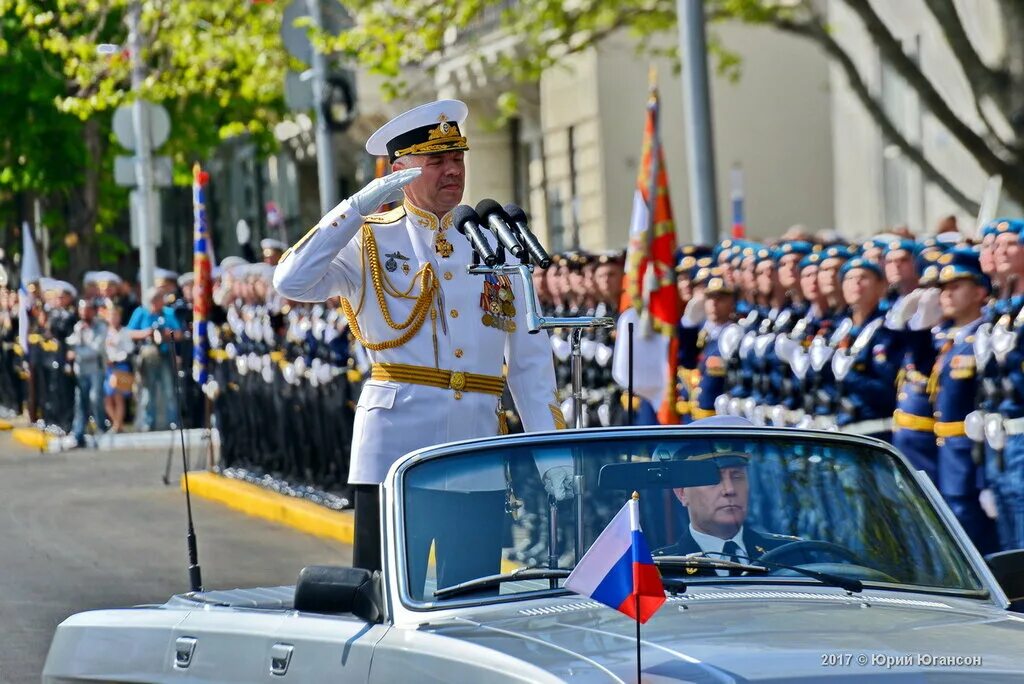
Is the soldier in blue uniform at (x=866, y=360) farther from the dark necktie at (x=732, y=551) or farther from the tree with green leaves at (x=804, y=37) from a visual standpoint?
the dark necktie at (x=732, y=551)

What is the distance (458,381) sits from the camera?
726cm

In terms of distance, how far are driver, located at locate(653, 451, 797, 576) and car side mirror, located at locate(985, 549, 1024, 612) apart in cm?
57

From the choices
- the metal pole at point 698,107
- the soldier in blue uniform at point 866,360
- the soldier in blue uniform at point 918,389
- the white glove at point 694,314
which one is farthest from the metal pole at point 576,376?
the metal pole at point 698,107

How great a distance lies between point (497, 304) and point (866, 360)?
14.0ft

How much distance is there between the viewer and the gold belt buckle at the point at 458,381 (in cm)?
726

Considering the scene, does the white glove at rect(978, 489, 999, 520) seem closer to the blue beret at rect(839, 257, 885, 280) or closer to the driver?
the blue beret at rect(839, 257, 885, 280)

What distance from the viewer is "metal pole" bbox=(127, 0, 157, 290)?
2786cm

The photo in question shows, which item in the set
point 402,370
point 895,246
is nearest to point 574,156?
point 895,246

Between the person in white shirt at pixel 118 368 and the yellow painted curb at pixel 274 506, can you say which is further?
the person in white shirt at pixel 118 368

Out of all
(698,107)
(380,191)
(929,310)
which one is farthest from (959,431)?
(698,107)

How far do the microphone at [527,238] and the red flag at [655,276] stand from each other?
21.7ft

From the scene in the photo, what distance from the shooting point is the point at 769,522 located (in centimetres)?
536

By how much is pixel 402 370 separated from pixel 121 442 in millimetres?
18306

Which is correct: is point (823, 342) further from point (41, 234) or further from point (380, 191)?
point (41, 234)
